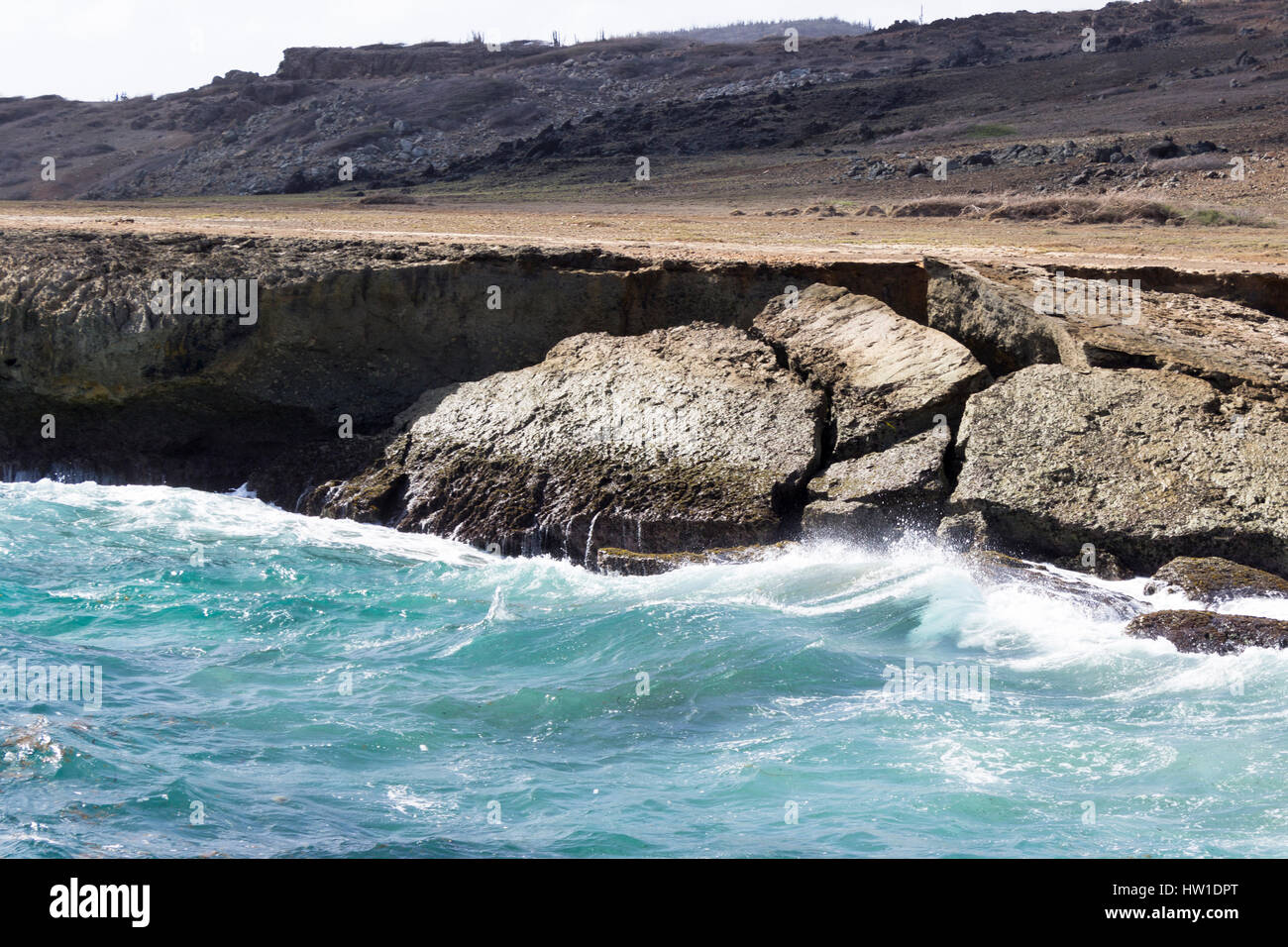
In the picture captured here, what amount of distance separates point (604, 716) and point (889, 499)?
3284 mm

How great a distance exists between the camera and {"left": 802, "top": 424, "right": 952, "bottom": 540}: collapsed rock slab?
9.75m

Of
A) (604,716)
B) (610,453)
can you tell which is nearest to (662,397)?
(610,453)

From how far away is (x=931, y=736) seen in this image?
22.9ft

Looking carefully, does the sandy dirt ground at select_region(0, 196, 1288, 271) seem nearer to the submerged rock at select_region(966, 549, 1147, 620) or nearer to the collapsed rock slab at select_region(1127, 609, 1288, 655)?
the submerged rock at select_region(966, 549, 1147, 620)

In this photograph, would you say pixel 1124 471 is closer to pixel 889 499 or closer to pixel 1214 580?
pixel 1214 580

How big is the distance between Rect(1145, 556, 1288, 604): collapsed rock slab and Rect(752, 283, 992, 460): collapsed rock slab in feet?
7.24

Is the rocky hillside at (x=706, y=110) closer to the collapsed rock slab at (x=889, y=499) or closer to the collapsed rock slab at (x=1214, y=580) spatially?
the collapsed rock slab at (x=889, y=499)

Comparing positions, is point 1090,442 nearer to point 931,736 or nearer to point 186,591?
point 931,736

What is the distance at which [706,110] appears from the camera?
3925 centimetres

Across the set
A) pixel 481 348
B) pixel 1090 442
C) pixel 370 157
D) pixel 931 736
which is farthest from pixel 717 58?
pixel 931 736

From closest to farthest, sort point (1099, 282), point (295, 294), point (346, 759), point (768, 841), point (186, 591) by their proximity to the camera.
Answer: point (768, 841), point (346, 759), point (186, 591), point (1099, 282), point (295, 294)
